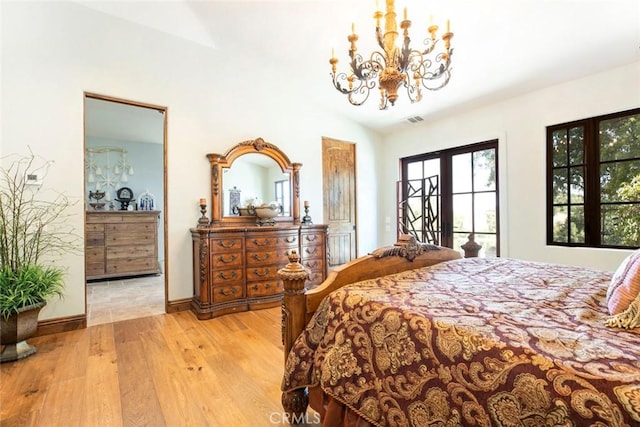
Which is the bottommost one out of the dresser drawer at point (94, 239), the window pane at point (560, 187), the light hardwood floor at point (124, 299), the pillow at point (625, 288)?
the light hardwood floor at point (124, 299)

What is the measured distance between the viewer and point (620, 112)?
291cm

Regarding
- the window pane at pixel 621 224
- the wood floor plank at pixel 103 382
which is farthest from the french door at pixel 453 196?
the wood floor plank at pixel 103 382

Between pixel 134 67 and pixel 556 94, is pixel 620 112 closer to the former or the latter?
pixel 556 94

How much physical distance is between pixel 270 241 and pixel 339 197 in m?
1.70

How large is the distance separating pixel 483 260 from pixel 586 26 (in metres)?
2.17

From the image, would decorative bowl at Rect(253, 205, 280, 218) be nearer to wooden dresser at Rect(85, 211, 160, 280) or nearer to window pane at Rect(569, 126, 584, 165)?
wooden dresser at Rect(85, 211, 160, 280)

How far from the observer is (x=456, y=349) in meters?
0.98

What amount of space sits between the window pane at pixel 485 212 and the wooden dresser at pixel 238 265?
236 cm

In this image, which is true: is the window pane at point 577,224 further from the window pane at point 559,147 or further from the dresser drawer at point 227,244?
the dresser drawer at point 227,244

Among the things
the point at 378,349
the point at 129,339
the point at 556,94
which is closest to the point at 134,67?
the point at 129,339

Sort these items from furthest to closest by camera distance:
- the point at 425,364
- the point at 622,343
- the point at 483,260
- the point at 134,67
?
the point at 134,67 < the point at 483,260 < the point at 425,364 < the point at 622,343

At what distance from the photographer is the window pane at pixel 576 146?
3.17 metres

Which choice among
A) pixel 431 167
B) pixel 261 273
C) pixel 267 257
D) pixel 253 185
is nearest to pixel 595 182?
pixel 431 167

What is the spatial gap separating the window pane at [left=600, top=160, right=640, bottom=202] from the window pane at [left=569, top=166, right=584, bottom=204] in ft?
0.51
